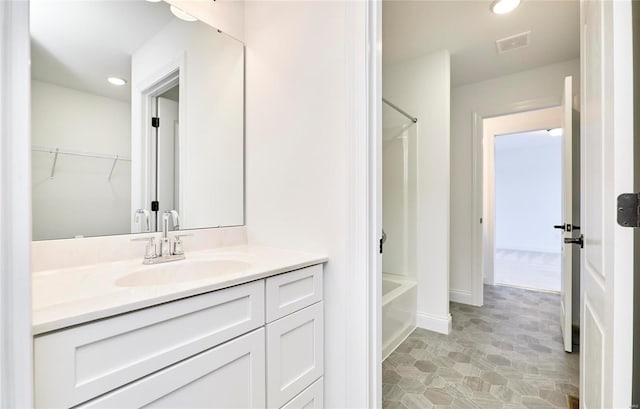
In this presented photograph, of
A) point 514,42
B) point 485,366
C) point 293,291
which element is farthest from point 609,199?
point 514,42

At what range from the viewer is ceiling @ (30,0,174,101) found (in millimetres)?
1122

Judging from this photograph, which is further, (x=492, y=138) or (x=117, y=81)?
(x=492, y=138)

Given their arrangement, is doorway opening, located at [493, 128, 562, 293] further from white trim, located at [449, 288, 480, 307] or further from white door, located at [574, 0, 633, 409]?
white door, located at [574, 0, 633, 409]

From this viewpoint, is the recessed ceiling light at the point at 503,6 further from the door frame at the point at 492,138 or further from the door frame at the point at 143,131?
the door frame at the point at 143,131

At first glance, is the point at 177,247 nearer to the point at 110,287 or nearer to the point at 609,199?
the point at 110,287

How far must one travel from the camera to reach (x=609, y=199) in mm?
745

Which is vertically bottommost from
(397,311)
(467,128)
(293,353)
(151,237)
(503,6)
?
(397,311)

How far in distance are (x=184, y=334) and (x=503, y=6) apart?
8.49 feet

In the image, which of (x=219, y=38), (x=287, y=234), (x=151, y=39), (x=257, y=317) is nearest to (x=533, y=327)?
(x=287, y=234)

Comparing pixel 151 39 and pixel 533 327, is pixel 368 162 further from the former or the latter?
pixel 533 327

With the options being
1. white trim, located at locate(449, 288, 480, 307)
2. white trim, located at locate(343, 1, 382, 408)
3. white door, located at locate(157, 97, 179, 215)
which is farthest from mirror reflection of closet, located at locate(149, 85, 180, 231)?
white trim, located at locate(449, 288, 480, 307)

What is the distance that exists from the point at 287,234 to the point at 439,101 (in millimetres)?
1927

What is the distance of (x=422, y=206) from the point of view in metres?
2.70

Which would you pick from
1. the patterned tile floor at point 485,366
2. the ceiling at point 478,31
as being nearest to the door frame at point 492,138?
the ceiling at point 478,31
